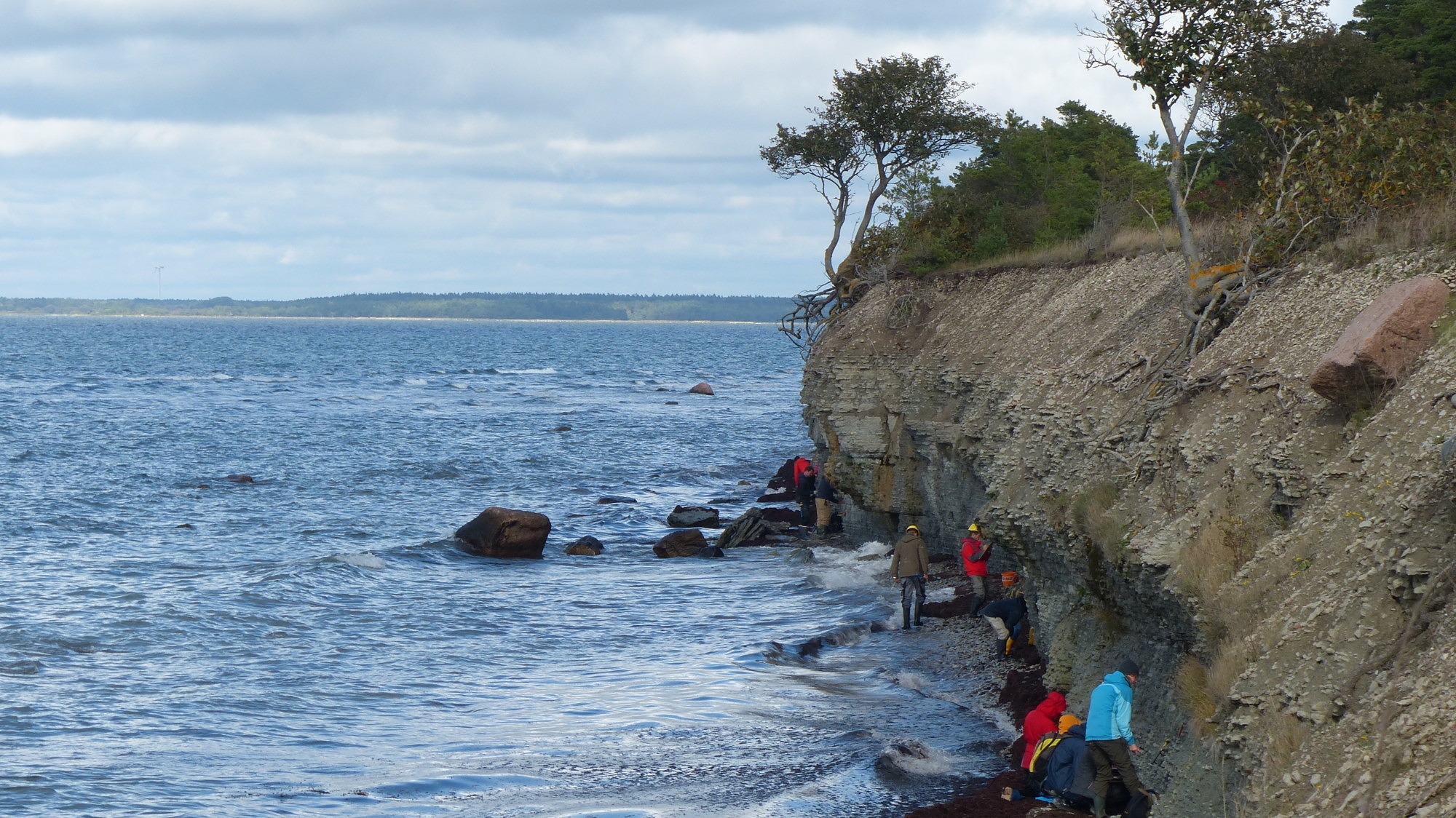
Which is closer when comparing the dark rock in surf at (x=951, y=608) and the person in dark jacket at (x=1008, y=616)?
the person in dark jacket at (x=1008, y=616)

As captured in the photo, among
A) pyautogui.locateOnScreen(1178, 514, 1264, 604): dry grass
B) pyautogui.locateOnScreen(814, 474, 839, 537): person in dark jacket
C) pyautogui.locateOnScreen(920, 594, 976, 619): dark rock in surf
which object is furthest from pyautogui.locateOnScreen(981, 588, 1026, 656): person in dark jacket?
pyautogui.locateOnScreen(814, 474, 839, 537): person in dark jacket

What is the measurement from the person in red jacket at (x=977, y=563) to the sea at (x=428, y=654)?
58.3 inches

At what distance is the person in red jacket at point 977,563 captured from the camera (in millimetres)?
24109

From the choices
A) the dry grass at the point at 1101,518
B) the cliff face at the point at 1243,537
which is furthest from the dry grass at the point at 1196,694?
the dry grass at the point at 1101,518

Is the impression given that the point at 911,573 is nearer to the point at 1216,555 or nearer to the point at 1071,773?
the point at 1071,773

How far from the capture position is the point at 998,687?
Answer: 66.0 feet

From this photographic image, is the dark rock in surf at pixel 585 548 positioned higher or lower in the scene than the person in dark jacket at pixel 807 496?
lower

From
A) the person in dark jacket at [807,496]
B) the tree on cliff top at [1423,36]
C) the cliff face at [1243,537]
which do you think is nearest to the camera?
the cliff face at [1243,537]

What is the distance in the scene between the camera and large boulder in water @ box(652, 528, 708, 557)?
34.8 meters

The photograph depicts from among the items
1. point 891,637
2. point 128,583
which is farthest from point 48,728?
point 891,637

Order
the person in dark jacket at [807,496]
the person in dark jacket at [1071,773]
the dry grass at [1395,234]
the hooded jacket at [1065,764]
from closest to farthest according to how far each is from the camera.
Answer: the person in dark jacket at [1071,773] → the hooded jacket at [1065,764] → the dry grass at [1395,234] → the person in dark jacket at [807,496]

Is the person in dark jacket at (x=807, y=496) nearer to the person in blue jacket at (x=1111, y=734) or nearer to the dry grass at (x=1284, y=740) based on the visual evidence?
the person in blue jacket at (x=1111, y=734)

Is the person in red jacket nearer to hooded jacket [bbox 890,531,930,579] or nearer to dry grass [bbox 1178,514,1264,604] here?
hooded jacket [bbox 890,531,930,579]

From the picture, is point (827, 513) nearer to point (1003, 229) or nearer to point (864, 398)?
point (864, 398)
